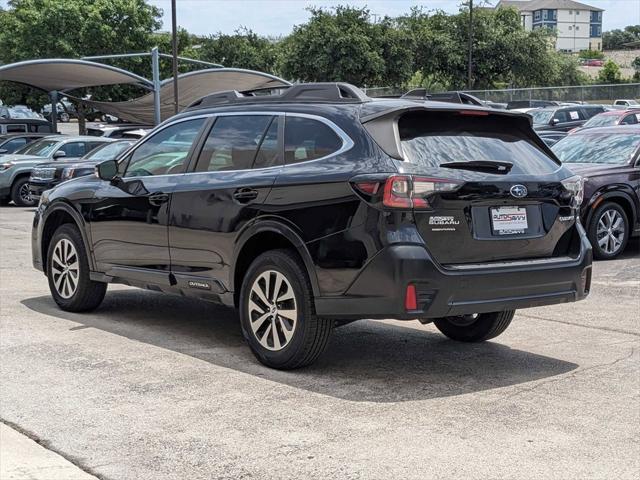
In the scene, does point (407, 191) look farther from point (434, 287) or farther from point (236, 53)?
point (236, 53)

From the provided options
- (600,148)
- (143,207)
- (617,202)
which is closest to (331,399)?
(143,207)

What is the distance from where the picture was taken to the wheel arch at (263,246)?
19.4 feet

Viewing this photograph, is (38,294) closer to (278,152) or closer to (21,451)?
(278,152)

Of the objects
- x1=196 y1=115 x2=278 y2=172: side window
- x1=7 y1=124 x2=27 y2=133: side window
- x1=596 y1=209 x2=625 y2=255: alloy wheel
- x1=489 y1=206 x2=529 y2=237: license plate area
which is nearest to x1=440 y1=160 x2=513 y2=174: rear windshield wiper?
x1=489 y1=206 x2=529 y2=237: license plate area

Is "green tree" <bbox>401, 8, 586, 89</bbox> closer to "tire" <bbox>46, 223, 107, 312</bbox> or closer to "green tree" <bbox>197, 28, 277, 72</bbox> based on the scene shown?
"green tree" <bbox>197, 28, 277, 72</bbox>

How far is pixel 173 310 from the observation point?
856 cm

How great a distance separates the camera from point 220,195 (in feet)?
21.6

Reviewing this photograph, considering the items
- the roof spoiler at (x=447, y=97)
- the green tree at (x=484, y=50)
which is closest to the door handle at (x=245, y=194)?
the roof spoiler at (x=447, y=97)

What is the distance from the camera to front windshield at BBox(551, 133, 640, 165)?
12.4 m

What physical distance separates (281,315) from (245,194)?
0.88 meters

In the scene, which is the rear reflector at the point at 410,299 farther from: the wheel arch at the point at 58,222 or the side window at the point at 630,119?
the side window at the point at 630,119

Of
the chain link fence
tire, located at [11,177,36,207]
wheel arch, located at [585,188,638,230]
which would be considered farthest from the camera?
the chain link fence

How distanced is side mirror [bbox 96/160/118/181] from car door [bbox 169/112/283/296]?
35.6 inches

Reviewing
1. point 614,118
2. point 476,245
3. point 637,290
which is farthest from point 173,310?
point 614,118
